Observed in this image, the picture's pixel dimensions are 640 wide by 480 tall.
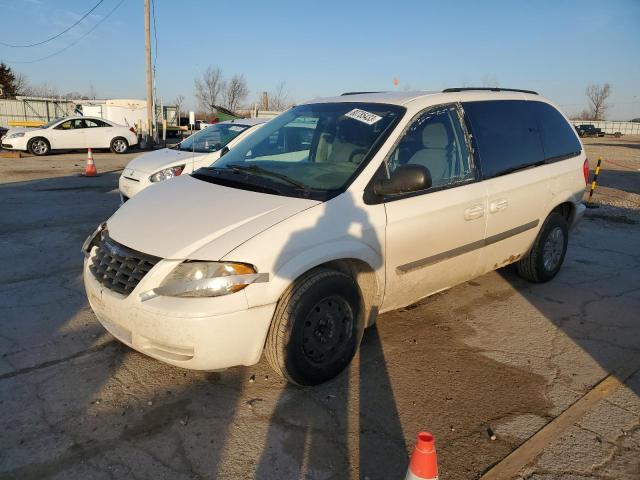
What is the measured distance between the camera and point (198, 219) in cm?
306

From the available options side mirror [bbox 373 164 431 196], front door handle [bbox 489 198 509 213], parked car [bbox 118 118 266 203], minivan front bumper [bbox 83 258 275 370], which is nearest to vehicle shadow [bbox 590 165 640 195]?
parked car [bbox 118 118 266 203]

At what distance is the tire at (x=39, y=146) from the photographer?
1820cm

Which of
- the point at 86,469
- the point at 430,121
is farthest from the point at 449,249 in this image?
the point at 86,469

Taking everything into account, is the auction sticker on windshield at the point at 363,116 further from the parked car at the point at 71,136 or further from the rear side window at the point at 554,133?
the parked car at the point at 71,136

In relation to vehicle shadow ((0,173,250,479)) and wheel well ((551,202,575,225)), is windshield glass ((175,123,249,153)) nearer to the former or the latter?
vehicle shadow ((0,173,250,479))

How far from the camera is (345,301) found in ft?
10.5

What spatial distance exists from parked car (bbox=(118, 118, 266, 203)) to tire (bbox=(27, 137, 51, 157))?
12.3 m

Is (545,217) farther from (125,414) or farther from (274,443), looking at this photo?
(125,414)

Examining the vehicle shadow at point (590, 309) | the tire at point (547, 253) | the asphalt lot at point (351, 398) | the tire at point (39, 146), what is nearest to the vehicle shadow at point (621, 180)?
the vehicle shadow at point (590, 309)

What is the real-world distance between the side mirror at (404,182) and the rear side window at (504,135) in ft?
3.29

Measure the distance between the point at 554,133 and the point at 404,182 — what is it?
8.57 ft

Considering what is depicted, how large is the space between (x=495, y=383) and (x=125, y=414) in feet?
7.71

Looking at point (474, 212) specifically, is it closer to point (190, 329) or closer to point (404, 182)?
point (404, 182)

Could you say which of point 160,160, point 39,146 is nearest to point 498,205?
point 160,160
